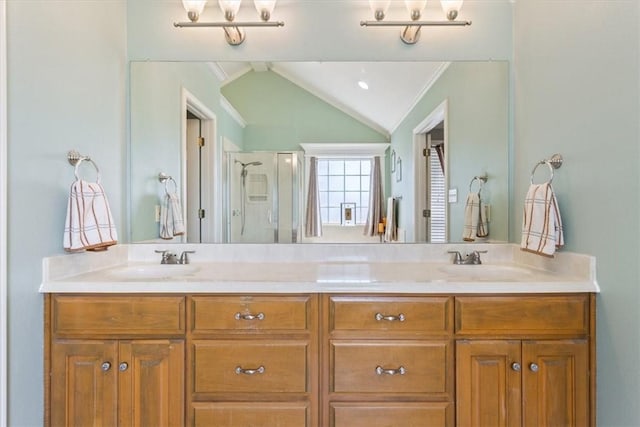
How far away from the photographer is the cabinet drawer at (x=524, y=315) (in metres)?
1.41

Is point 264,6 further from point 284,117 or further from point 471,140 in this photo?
point 471,140

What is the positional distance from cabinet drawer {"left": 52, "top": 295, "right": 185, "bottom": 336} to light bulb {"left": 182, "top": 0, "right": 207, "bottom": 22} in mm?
1356

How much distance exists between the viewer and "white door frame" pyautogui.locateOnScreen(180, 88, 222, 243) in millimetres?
2014

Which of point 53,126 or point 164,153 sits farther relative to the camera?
point 164,153

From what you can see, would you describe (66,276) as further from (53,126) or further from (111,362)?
(53,126)

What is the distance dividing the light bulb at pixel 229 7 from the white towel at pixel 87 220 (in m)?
1.01

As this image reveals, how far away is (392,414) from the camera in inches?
55.8

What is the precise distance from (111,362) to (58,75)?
112 centimetres

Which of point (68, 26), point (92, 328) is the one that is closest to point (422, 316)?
point (92, 328)

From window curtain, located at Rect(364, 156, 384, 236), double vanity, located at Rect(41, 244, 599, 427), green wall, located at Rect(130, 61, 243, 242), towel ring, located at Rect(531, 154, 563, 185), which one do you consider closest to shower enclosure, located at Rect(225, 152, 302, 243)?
green wall, located at Rect(130, 61, 243, 242)

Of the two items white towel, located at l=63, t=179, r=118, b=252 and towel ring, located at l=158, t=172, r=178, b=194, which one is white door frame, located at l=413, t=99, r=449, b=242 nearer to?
towel ring, located at l=158, t=172, r=178, b=194

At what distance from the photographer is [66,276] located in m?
1.54

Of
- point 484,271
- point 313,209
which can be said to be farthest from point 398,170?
point 484,271

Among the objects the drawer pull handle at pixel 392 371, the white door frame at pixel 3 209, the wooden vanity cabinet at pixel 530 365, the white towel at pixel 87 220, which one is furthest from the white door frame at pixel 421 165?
the white door frame at pixel 3 209
